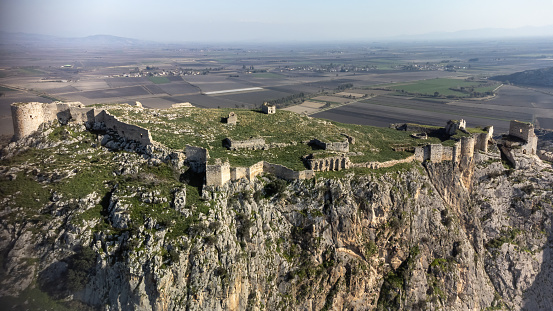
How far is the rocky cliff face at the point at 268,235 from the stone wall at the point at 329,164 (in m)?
1.39

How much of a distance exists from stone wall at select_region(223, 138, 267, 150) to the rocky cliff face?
540 cm

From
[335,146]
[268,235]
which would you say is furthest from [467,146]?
[268,235]

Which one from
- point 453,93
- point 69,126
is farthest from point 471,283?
point 453,93

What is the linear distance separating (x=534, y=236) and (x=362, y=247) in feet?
73.0

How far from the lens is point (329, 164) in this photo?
125 ft

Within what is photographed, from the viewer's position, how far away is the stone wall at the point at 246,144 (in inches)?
1554

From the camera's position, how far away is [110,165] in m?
36.1

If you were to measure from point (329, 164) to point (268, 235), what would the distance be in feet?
31.9

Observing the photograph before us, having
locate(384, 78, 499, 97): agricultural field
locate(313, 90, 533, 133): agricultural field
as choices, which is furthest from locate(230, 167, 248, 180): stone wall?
locate(384, 78, 499, 97): agricultural field

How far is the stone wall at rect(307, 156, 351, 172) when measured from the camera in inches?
1465

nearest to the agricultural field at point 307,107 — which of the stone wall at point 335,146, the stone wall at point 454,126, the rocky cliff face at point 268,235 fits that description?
the stone wall at point 454,126

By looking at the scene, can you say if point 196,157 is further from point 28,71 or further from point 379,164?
point 28,71

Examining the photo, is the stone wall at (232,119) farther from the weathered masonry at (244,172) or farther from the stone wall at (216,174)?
the stone wall at (216,174)

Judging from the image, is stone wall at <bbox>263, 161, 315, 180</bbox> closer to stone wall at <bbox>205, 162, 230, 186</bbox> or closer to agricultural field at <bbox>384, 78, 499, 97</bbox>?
stone wall at <bbox>205, 162, 230, 186</bbox>
